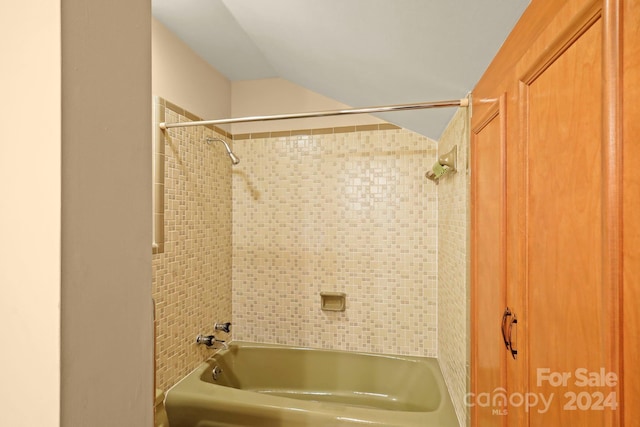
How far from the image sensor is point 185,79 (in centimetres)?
185

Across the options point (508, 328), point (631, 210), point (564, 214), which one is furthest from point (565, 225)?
point (508, 328)

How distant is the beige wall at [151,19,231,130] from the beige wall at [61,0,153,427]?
4.74ft

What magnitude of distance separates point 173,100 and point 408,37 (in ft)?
4.54

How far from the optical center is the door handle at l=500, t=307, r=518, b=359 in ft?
2.37

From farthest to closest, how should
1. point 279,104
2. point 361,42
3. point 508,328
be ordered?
point 279,104
point 361,42
point 508,328

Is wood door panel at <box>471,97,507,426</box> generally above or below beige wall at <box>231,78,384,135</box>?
below

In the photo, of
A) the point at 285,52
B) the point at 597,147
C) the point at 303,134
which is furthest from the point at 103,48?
the point at 303,134

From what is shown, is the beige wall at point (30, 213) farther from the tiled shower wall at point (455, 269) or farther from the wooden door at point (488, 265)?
the tiled shower wall at point (455, 269)

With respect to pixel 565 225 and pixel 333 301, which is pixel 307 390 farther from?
pixel 565 225

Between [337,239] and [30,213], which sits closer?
[30,213]

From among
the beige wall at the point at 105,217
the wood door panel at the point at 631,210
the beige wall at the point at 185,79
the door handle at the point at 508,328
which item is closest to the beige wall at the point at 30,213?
the beige wall at the point at 105,217

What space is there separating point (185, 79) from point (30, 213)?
A: 1.85 metres

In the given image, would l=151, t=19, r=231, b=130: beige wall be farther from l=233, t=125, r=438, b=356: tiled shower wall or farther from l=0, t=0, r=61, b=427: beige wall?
l=0, t=0, r=61, b=427: beige wall

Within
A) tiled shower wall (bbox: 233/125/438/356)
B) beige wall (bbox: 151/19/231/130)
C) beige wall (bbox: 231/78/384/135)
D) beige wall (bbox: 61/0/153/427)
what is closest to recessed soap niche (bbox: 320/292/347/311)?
tiled shower wall (bbox: 233/125/438/356)
